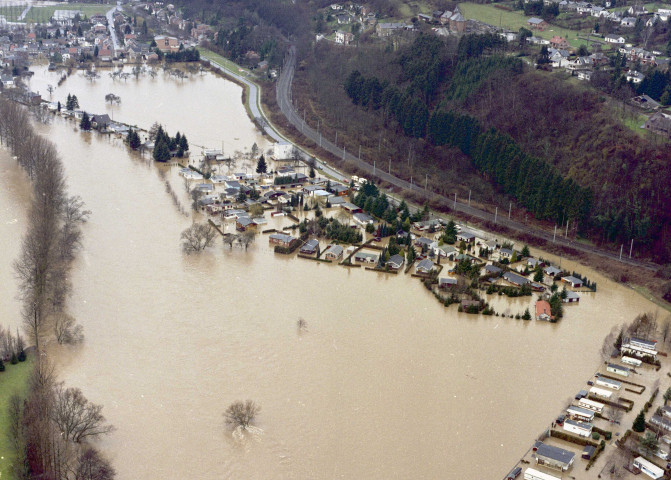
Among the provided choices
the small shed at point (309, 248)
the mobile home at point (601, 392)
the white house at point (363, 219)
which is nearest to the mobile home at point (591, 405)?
the mobile home at point (601, 392)

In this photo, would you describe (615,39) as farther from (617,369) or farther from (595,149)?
(617,369)

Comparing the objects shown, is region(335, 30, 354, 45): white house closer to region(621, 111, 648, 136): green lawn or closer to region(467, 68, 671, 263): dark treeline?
region(467, 68, 671, 263): dark treeline

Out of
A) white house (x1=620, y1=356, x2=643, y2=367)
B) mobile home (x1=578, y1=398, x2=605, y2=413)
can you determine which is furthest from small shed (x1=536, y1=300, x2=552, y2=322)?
mobile home (x1=578, y1=398, x2=605, y2=413)

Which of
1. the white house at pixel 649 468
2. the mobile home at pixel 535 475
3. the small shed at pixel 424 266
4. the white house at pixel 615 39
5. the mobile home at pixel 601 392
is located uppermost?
the white house at pixel 615 39

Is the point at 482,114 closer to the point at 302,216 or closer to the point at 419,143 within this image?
the point at 419,143

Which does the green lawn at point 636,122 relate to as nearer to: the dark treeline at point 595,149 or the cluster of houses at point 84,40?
the dark treeline at point 595,149

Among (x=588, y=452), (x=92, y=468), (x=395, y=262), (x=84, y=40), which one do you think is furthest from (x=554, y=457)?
(x=84, y=40)
